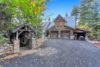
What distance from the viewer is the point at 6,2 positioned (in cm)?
1883

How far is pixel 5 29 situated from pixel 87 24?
31545mm

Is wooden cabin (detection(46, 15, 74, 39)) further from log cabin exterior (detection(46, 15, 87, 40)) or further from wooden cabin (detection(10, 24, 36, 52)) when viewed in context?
wooden cabin (detection(10, 24, 36, 52))

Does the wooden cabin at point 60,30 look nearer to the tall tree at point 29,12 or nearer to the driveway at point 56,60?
the tall tree at point 29,12

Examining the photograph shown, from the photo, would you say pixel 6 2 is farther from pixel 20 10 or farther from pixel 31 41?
pixel 20 10

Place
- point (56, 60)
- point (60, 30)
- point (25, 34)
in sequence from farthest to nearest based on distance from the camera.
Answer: point (60, 30)
point (25, 34)
point (56, 60)

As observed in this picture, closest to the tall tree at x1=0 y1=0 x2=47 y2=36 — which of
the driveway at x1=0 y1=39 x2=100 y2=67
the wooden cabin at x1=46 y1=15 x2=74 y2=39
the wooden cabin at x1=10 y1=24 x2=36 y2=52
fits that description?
the wooden cabin at x1=10 y1=24 x2=36 y2=52

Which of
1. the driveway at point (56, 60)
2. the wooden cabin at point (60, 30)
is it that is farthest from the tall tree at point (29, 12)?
the wooden cabin at point (60, 30)

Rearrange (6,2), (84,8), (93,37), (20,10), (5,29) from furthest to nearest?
(84,8), (93,37), (20,10), (5,29), (6,2)

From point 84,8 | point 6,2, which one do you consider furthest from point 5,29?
point 84,8

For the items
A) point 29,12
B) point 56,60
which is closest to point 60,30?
point 29,12

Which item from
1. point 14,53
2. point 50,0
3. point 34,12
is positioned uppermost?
point 50,0

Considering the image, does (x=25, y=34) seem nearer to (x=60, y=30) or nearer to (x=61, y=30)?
(x=60, y=30)

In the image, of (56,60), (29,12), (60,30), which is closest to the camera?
(56,60)

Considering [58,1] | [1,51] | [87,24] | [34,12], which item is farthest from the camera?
[87,24]
